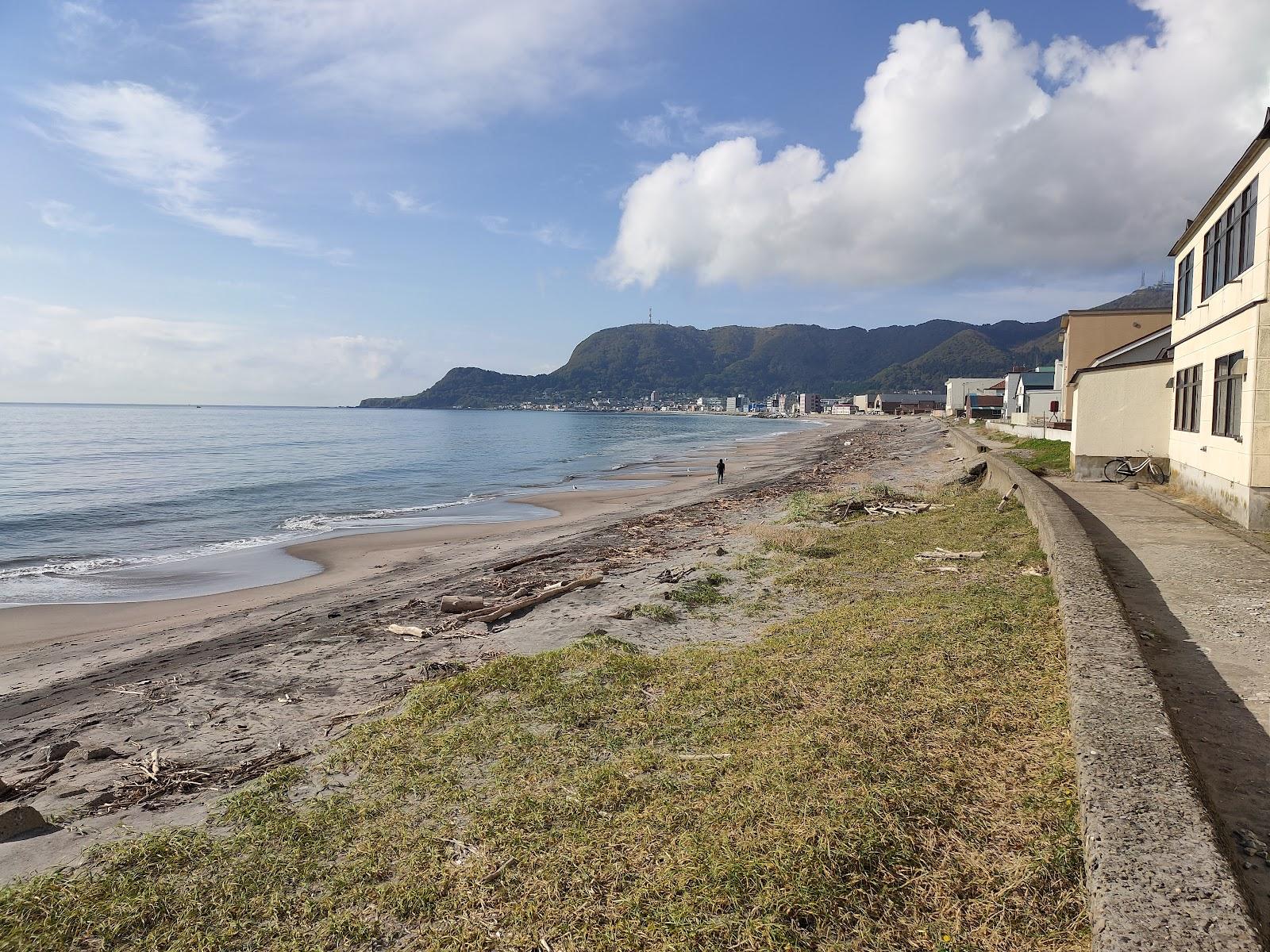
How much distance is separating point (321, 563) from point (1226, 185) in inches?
932

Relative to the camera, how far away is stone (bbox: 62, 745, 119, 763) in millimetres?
7309

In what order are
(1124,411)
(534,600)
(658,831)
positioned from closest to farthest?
1. (658,831)
2. (534,600)
3. (1124,411)

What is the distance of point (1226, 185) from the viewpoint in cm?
1392

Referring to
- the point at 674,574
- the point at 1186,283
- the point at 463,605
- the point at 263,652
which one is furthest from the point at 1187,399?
the point at 263,652

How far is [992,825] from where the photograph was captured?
13.7ft

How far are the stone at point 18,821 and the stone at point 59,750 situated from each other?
7.51ft

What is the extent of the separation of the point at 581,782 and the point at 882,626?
15.5 ft

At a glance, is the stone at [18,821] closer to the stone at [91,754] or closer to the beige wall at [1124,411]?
the stone at [91,754]

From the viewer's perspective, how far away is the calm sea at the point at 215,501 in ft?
65.0

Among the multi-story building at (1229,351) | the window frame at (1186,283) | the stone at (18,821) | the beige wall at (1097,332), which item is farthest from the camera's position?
the beige wall at (1097,332)

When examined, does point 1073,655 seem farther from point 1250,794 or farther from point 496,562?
point 496,562

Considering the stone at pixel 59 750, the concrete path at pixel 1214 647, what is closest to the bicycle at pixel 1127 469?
the concrete path at pixel 1214 647

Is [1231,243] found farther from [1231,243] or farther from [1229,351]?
[1229,351]

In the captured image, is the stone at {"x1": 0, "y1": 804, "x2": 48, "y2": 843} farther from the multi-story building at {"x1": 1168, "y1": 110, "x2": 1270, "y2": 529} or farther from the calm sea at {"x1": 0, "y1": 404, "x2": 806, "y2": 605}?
the multi-story building at {"x1": 1168, "y1": 110, "x2": 1270, "y2": 529}
